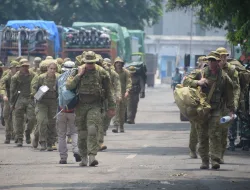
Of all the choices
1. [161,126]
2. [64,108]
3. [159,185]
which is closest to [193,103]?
[64,108]

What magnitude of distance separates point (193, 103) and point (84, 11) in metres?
44.1

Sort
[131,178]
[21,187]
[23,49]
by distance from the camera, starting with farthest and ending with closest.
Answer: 1. [23,49]
2. [131,178]
3. [21,187]

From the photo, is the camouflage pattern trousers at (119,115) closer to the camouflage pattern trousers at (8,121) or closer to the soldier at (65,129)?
the camouflage pattern trousers at (8,121)

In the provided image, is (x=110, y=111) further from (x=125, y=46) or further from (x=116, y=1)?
(x=116, y=1)

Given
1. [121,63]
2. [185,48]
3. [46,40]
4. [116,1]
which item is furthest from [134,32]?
[185,48]

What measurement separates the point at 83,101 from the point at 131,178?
8.02 feet

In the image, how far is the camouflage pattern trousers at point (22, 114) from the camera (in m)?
22.3

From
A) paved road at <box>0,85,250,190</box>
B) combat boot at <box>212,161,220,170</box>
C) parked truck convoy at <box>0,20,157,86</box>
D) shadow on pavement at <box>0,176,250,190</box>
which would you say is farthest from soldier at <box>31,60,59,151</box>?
parked truck convoy at <box>0,20,157,86</box>

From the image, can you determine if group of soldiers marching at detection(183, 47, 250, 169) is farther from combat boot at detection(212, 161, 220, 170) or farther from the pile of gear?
the pile of gear

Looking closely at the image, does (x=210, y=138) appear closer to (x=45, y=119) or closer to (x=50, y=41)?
(x=45, y=119)

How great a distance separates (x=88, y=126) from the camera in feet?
53.0

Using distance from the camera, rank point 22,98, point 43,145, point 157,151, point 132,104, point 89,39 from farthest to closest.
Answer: point 89,39 < point 132,104 < point 22,98 < point 43,145 < point 157,151

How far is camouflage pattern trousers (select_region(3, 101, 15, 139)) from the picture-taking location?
23.8 meters

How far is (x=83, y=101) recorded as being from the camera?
16.2 metres
